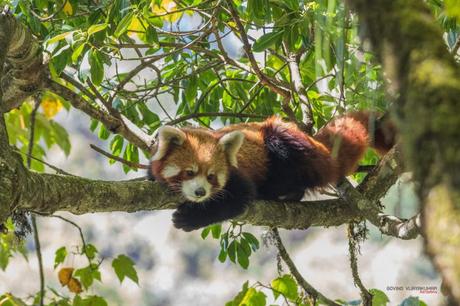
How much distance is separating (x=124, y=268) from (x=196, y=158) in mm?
917

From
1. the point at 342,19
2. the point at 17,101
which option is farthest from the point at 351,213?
the point at 342,19

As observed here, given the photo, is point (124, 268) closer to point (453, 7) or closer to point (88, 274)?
point (88, 274)

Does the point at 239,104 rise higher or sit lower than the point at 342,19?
higher

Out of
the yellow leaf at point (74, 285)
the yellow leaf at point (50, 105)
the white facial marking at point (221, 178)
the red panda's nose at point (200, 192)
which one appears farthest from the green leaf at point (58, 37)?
the yellow leaf at point (50, 105)

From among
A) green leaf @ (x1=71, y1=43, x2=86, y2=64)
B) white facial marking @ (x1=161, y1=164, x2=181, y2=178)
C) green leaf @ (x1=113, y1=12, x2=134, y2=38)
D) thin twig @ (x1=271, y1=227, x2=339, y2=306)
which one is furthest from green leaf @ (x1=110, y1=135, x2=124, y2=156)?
green leaf @ (x1=113, y1=12, x2=134, y2=38)

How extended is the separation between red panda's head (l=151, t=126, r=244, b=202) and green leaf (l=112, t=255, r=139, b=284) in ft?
2.16

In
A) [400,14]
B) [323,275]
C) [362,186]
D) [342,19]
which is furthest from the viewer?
[323,275]

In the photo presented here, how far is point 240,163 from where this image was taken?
4727 millimetres

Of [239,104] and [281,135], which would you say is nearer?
[281,135]

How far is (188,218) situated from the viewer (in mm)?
4117

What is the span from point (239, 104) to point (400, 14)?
160 inches

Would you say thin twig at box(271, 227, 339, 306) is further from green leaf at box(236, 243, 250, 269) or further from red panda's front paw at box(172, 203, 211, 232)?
red panda's front paw at box(172, 203, 211, 232)

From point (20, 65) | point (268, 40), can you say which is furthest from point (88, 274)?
point (268, 40)

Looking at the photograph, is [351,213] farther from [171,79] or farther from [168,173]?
[171,79]
